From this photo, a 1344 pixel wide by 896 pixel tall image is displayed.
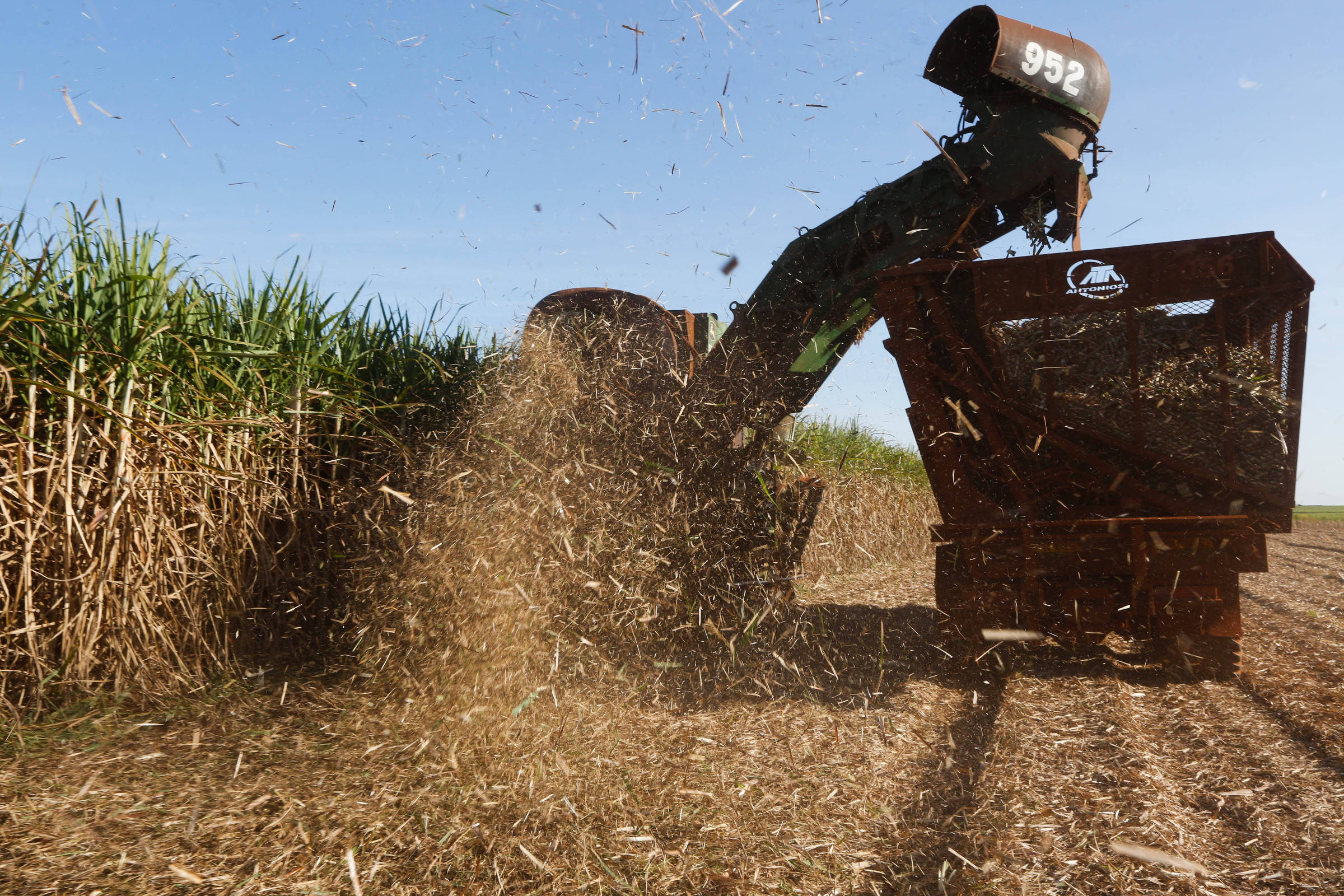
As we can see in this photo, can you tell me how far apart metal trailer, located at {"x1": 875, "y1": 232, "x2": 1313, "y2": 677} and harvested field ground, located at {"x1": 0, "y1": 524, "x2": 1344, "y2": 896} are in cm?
53

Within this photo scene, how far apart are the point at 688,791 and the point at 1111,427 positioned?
143 inches

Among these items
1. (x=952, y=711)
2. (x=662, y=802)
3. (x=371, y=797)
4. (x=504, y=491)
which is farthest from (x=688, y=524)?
(x=371, y=797)

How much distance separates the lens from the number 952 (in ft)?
18.5

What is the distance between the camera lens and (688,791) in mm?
3215

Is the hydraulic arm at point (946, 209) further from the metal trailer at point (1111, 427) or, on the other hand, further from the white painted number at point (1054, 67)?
the metal trailer at point (1111, 427)

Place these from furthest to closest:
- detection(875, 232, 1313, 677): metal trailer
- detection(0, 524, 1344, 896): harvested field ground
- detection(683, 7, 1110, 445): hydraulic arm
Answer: detection(683, 7, 1110, 445): hydraulic arm → detection(875, 232, 1313, 677): metal trailer → detection(0, 524, 1344, 896): harvested field ground

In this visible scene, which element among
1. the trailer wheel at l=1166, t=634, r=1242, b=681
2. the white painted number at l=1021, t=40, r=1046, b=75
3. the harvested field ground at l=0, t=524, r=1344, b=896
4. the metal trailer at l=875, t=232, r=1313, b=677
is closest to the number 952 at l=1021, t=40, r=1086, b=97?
the white painted number at l=1021, t=40, r=1046, b=75

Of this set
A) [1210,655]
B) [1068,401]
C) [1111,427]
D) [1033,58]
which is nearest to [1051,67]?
[1033,58]

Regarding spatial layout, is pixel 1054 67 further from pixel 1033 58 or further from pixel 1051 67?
pixel 1033 58

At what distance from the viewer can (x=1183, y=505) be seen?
16.8ft

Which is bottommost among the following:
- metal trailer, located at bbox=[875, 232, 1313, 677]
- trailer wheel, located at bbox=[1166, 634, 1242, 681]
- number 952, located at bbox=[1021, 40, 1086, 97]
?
trailer wheel, located at bbox=[1166, 634, 1242, 681]

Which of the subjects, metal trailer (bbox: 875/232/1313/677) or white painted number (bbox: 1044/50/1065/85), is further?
white painted number (bbox: 1044/50/1065/85)

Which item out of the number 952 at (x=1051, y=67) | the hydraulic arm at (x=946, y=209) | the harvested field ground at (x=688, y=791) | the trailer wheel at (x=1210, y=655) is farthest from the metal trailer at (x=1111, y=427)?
the number 952 at (x=1051, y=67)

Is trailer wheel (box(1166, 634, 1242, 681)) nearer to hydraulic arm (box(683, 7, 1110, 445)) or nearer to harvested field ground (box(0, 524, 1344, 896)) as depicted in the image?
harvested field ground (box(0, 524, 1344, 896))
